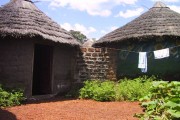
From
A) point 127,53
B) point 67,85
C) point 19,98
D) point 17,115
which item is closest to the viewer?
point 17,115

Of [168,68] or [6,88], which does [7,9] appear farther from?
[168,68]

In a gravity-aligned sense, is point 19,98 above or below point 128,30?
below

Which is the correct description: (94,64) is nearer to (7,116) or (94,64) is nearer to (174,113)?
(7,116)

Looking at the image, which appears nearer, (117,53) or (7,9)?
(7,9)

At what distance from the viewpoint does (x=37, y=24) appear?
35.4 ft

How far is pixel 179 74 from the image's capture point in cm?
1222

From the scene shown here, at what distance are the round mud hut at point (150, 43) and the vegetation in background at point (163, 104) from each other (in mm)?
3869

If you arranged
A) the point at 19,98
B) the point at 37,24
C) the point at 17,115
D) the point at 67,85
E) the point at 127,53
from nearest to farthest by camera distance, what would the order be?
the point at 17,115, the point at 19,98, the point at 37,24, the point at 67,85, the point at 127,53

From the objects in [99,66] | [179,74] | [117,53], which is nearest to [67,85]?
[99,66]

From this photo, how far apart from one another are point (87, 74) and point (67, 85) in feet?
3.06

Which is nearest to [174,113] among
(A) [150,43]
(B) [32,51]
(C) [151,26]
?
(B) [32,51]

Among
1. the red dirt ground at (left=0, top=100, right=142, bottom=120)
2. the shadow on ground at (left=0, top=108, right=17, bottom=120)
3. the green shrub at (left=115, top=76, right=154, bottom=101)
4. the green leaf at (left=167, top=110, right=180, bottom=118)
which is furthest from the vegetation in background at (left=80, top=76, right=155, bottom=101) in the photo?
the green leaf at (left=167, top=110, right=180, bottom=118)

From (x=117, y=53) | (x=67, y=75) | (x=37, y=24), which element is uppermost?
(x=37, y=24)

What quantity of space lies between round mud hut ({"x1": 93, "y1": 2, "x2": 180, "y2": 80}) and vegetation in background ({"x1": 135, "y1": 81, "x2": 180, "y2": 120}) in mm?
3869
